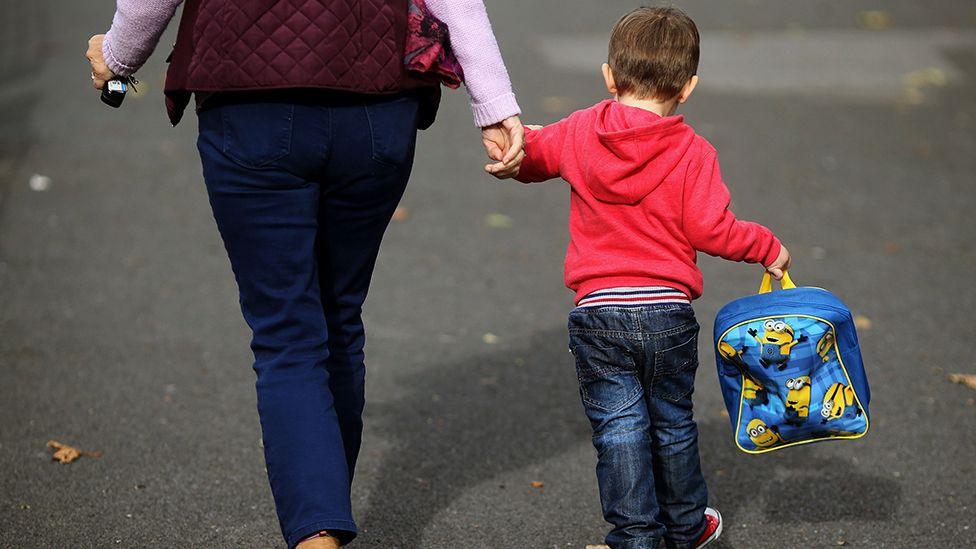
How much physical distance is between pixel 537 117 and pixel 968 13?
6.43 metres

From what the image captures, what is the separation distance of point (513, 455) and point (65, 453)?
1517 mm

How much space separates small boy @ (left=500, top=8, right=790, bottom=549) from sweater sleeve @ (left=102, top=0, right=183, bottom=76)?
934 mm

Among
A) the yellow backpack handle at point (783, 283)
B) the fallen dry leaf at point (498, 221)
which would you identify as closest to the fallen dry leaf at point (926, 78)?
the fallen dry leaf at point (498, 221)

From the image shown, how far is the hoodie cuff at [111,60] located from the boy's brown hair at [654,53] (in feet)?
3.83

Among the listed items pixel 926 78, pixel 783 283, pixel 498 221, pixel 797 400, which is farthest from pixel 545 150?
pixel 926 78

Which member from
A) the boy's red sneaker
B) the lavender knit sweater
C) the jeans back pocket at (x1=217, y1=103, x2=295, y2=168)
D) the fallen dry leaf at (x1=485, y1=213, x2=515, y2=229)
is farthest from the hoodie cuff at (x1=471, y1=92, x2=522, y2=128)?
the fallen dry leaf at (x1=485, y1=213, x2=515, y2=229)

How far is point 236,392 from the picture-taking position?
15.1ft

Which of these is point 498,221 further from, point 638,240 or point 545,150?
point 638,240

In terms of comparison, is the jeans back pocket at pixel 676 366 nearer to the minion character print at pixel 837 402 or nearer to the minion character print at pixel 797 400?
the minion character print at pixel 797 400

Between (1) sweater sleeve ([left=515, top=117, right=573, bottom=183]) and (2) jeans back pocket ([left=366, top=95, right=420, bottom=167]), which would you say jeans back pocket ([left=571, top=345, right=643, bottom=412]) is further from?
(2) jeans back pocket ([left=366, top=95, right=420, bottom=167])

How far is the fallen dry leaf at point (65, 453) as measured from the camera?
3969 millimetres

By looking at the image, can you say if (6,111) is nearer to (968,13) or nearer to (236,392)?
Result: (236,392)

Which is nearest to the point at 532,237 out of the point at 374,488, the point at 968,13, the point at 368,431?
the point at 368,431

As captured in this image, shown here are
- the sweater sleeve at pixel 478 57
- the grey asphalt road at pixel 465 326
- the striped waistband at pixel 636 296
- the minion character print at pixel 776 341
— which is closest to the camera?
the sweater sleeve at pixel 478 57
